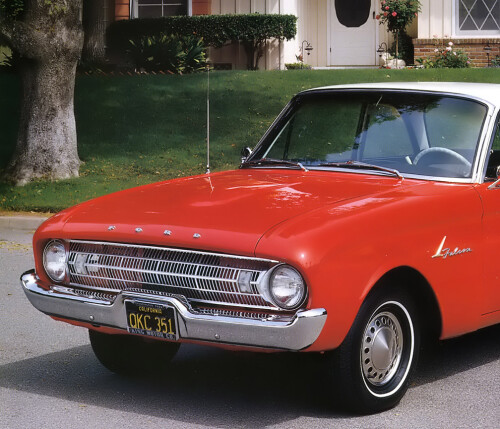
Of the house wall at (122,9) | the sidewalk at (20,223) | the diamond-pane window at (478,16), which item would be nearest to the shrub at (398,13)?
the diamond-pane window at (478,16)

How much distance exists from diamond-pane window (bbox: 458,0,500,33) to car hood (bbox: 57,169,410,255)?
62.9 ft

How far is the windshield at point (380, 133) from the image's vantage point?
6.28 meters

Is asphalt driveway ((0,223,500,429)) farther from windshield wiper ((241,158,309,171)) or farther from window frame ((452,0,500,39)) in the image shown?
window frame ((452,0,500,39))

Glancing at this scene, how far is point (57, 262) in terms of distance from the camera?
18.8 ft

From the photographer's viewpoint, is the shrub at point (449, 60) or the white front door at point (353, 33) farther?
the white front door at point (353, 33)

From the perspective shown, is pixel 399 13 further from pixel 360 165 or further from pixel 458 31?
pixel 360 165

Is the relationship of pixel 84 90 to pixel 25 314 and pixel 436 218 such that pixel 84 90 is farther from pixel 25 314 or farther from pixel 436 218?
pixel 436 218

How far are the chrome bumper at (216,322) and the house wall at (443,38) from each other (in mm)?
19329

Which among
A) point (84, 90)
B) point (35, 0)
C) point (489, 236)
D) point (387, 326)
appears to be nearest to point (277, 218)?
point (387, 326)

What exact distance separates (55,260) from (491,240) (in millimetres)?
2482

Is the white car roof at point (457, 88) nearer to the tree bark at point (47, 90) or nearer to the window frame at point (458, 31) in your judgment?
the tree bark at point (47, 90)

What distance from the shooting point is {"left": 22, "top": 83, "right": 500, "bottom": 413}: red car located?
4.97 meters

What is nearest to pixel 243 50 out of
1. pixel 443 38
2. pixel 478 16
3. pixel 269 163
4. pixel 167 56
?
pixel 167 56

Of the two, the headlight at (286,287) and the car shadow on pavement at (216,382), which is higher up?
the headlight at (286,287)
